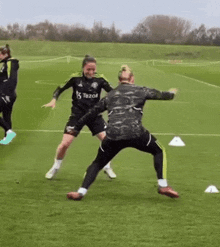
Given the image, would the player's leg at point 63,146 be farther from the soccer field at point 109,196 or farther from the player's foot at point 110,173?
the player's foot at point 110,173

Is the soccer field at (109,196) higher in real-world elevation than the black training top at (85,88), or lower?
lower

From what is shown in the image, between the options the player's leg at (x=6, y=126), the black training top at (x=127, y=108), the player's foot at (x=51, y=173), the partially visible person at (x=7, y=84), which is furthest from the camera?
the player's leg at (x=6, y=126)

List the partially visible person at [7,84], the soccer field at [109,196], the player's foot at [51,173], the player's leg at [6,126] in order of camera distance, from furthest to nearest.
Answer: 1. the player's leg at [6,126]
2. the partially visible person at [7,84]
3. the player's foot at [51,173]
4. the soccer field at [109,196]

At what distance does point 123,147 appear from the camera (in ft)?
27.5

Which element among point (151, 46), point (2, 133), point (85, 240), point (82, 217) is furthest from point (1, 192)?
point (151, 46)

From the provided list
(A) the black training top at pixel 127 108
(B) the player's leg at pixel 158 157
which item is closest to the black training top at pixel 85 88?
(A) the black training top at pixel 127 108

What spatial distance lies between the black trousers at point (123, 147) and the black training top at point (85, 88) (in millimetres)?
1470

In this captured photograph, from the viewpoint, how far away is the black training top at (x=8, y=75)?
13055mm

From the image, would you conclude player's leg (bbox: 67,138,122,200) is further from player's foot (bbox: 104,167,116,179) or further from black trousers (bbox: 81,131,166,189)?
player's foot (bbox: 104,167,116,179)

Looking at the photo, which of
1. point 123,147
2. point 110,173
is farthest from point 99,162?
point 110,173

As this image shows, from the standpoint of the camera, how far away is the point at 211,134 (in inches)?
620

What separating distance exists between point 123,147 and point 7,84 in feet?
18.3

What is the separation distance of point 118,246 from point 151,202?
1953mm

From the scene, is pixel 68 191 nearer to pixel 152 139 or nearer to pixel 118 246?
Answer: pixel 152 139
